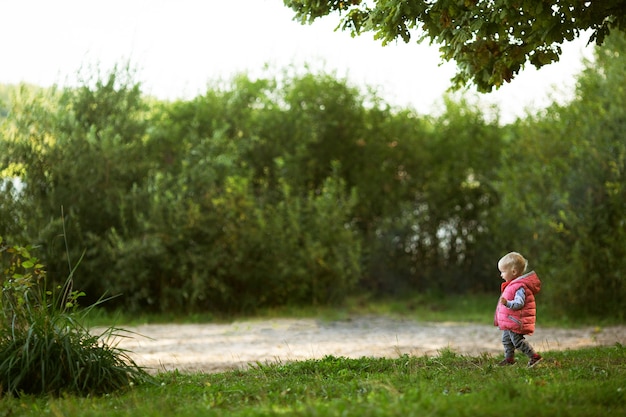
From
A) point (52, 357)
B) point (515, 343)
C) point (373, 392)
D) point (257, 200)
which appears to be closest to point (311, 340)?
point (515, 343)

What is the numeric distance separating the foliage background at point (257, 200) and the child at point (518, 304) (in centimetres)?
717

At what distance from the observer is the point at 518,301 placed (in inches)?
273

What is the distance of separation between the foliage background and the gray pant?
709 cm

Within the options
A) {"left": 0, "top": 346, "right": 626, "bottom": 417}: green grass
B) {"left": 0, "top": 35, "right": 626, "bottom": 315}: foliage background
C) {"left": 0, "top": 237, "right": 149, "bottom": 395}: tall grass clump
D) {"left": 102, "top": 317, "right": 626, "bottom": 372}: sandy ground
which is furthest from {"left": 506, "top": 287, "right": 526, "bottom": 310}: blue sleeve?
{"left": 0, "top": 35, "right": 626, "bottom": 315}: foliage background

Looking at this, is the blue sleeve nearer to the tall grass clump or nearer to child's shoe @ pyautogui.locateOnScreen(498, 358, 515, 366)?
child's shoe @ pyautogui.locateOnScreen(498, 358, 515, 366)

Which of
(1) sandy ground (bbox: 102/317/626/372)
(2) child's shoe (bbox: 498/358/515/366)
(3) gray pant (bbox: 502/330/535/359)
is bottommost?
(1) sandy ground (bbox: 102/317/626/372)

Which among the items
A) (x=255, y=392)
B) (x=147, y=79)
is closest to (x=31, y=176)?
(x=147, y=79)

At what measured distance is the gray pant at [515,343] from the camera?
708 centimetres

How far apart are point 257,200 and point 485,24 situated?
10204mm

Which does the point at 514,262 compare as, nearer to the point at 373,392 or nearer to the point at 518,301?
the point at 518,301

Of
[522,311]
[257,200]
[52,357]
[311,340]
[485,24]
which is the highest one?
[485,24]

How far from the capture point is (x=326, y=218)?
1633 centimetres

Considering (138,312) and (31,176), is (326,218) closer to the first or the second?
(138,312)

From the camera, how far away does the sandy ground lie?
9891 millimetres
